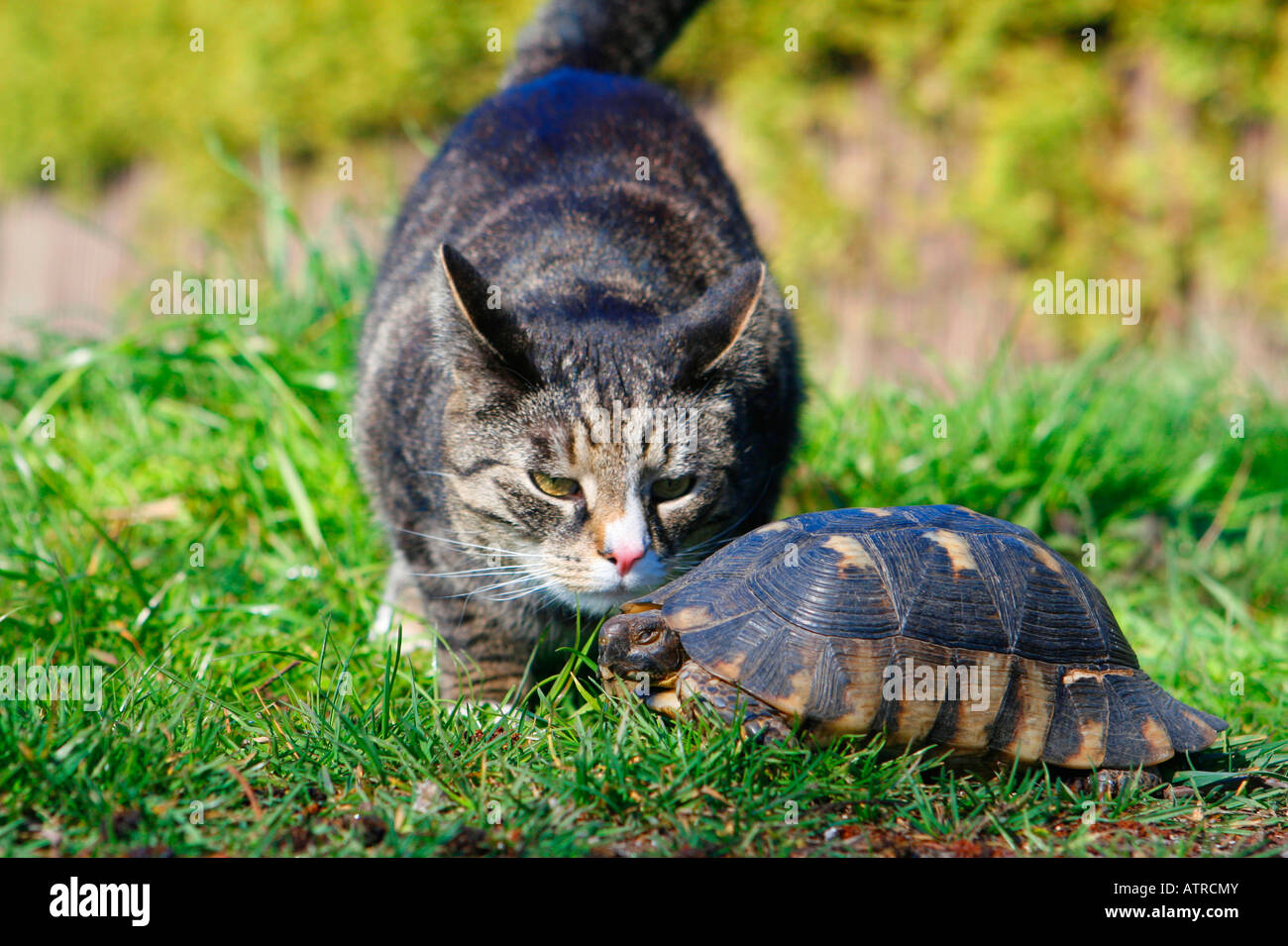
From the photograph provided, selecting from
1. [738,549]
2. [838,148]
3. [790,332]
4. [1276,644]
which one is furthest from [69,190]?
[1276,644]

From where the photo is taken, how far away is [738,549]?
234 centimetres

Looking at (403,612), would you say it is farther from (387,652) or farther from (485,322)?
(485,322)

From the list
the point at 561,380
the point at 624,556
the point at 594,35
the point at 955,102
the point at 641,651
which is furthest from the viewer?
the point at 955,102

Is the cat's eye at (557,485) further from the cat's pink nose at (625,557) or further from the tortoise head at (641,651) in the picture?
the tortoise head at (641,651)

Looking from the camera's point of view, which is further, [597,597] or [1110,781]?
[597,597]

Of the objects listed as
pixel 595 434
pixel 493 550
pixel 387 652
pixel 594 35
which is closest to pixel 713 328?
pixel 595 434

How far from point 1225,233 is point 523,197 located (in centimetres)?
504

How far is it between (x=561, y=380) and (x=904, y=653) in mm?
1001

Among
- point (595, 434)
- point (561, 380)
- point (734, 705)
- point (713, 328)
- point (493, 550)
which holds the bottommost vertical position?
point (734, 705)

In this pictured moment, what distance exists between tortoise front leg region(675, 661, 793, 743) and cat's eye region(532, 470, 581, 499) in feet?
1.80

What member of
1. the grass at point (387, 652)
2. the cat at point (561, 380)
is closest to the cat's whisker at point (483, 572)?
the cat at point (561, 380)

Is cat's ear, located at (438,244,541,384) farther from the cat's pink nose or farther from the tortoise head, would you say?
the tortoise head

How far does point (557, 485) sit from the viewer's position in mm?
2498

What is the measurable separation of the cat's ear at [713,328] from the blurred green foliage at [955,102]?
2.97 m
